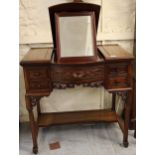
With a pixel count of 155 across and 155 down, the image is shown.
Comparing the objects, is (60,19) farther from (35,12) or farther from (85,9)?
(35,12)

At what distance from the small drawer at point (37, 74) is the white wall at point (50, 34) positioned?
49 cm

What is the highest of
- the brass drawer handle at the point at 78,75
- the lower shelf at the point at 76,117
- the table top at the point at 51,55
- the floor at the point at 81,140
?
the table top at the point at 51,55

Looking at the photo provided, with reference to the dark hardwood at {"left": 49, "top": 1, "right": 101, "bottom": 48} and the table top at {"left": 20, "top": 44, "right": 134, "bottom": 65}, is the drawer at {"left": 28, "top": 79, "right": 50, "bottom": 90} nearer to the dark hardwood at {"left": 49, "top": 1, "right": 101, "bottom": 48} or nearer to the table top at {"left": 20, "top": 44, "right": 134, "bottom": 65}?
the table top at {"left": 20, "top": 44, "right": 134, "bottom": 65}

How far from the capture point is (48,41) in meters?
2.04

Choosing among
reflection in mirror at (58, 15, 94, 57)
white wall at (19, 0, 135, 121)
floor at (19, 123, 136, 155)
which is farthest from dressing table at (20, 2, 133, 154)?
floor at (19, 123, 136, 155)

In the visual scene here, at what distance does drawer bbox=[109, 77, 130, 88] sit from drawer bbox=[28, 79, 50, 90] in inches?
19.3

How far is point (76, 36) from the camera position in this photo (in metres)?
1.67

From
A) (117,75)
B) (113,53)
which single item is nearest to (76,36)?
(113,53)

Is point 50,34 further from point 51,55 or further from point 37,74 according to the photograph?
point 37,74

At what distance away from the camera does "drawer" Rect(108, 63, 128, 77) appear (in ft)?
5.52

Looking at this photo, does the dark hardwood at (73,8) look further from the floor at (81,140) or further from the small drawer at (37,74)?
the floor at (81,140)
